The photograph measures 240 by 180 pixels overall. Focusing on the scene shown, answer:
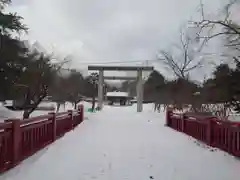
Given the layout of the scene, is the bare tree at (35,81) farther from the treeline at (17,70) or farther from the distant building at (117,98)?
the distant building at (117,98)

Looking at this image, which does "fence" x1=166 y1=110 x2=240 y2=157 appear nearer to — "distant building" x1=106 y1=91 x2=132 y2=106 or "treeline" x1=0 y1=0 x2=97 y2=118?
"treeline" x1=0 y1=0 x2=97 y2=118

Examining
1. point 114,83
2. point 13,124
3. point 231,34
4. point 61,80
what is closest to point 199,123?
point 231,34

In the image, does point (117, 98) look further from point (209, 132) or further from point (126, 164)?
point (126, 164)

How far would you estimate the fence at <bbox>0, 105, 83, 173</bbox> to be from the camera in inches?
243

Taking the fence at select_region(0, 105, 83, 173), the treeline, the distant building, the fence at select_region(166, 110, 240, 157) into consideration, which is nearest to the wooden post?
the fence at select_region(166, 110, 240, 157)

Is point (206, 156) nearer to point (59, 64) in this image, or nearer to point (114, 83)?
point (59, 64)

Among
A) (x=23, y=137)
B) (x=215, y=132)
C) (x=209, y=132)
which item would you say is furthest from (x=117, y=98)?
(x=23, y=137)

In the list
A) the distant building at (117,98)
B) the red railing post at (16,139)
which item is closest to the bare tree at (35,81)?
the red railing post at (16,139)

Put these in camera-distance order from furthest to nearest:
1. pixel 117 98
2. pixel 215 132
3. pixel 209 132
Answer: pixel 117 98, pixel 209 132, pixel 215 132

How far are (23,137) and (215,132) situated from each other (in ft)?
18.7

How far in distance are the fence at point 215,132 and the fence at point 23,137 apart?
4909 mm

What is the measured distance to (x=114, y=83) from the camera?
94.8 m

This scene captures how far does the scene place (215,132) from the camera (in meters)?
10.2

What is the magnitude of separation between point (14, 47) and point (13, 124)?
1933cm
